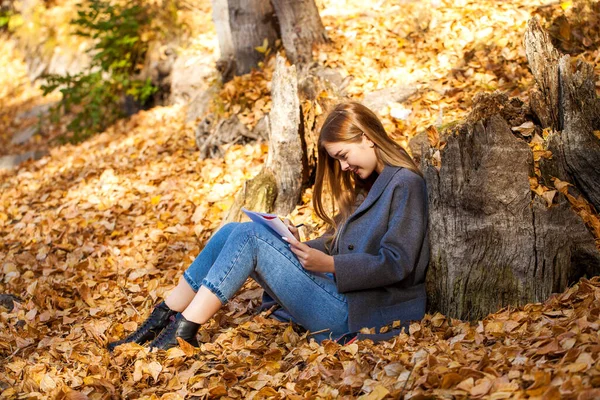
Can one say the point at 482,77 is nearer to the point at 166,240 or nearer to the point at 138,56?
the point at 166,240

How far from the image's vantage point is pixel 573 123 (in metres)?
3.56

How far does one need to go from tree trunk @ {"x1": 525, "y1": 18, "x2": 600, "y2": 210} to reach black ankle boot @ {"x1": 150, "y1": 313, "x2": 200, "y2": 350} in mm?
2027

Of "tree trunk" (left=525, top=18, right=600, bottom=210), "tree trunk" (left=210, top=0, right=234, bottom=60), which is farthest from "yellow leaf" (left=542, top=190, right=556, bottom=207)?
"tree trunk" (left=210, top=0, right=234, bottom=60)

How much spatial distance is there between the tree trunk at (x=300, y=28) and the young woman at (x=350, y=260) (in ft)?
11.6

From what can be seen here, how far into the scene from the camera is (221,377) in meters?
3.35

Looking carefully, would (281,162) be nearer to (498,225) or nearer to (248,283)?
(248,283)

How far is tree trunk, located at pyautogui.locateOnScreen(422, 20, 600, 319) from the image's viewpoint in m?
3.21

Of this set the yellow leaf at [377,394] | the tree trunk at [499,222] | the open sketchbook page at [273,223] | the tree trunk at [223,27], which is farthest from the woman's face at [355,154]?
the tree trunk at [223,27]

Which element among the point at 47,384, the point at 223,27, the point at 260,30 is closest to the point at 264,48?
the point at 260,30

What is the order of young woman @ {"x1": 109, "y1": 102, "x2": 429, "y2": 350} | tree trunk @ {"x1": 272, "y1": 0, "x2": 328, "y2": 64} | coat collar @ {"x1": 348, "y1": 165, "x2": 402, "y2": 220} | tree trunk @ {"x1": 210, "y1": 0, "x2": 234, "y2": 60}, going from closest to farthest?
young woman @ {"x1": 109, "y1": 102, "x2": 429, "y2": 350}
coat collar @ {"x1": 348, "y1": 165, "x2": 402, "y2": 220}
tree trunk @ {"x1": 272, "y1": 0, "x2": 328, "y2": 64}
tree trunk @ {"x1": 210, "y1": 0, "x2": 234, "y2": 60}

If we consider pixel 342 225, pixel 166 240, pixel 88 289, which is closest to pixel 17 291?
pixel 88 289

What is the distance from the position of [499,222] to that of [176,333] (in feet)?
5.85

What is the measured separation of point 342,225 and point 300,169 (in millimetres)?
1538

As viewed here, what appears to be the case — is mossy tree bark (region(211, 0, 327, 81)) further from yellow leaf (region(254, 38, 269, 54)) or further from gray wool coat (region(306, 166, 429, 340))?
gray wool coat (region(306, 166, 429, 340))
